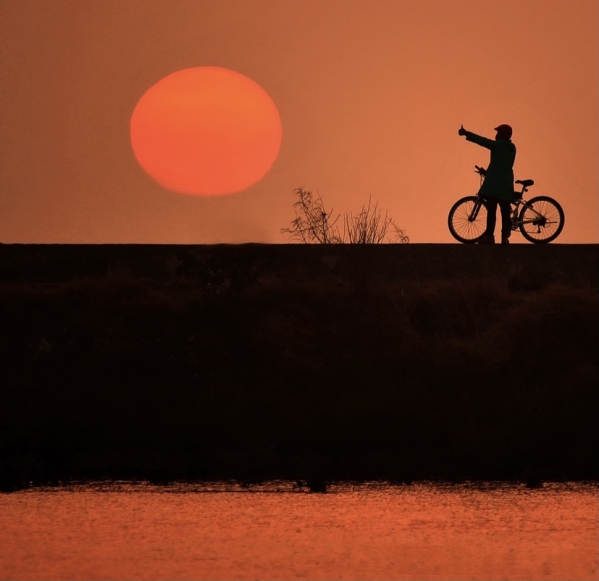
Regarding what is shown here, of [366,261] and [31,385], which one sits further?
[366,261]

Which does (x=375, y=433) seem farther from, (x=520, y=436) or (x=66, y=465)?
(x=66, y=465)

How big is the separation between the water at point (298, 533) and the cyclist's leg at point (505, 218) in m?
6.62

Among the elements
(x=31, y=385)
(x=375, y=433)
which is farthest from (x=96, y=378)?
(x=375, y=433)

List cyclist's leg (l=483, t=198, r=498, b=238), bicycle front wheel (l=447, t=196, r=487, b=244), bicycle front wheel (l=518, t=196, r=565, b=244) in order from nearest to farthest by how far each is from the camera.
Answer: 1. cyclist's leg (l=483, t=198, r=498, b=238)
2. bicycle front wheel (l=447, t=196, r=487, b=244)
3. bicycle front wheel (l=518, t=196, r=565, b=244)

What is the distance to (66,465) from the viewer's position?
11742 millimetres

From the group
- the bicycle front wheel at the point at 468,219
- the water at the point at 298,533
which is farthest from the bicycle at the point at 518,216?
the water at the point at 298,533

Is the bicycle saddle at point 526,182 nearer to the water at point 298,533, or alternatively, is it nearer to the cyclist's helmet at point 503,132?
the cyclist's helmet at point 503,132

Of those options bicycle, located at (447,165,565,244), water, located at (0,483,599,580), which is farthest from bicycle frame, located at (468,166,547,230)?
water, located at (0,483,599,580)

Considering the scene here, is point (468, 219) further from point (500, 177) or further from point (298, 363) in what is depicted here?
point (298, 363)

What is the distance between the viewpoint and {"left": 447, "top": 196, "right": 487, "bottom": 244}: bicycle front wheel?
1639cm

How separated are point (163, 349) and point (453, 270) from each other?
4.06 meters

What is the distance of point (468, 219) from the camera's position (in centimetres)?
1648

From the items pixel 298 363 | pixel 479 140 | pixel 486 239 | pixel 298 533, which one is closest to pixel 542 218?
pixel 486 239

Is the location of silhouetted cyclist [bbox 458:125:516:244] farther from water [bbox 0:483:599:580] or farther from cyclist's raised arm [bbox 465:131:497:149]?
water [bbox 0:483:599:580]
